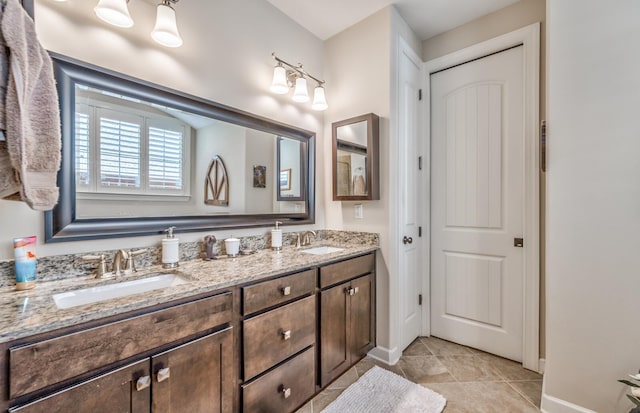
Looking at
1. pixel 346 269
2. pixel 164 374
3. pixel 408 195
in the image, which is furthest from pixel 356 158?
pixel 164 374

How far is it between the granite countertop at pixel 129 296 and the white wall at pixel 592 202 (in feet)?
4.17

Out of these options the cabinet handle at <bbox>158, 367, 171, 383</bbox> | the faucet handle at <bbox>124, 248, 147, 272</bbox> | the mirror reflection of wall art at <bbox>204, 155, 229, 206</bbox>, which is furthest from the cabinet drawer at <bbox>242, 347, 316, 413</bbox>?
the mirror reflection of wall art at <bbox>204, 155, 229, 206</bbox>

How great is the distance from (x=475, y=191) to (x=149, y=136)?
7.72 ft

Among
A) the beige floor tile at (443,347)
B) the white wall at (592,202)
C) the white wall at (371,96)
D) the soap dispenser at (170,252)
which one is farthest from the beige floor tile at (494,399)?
the soap dispenser at (170,252)

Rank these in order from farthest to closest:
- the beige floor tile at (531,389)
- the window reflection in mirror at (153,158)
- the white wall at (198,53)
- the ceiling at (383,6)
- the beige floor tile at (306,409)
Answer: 1. the ceiling at (383,6)
2. the beige floor tile at (531,389)
3. the beige floor tile at (306,409)
4. the window reflection in mirror at (153,158)
5. the white wall at (198,53)

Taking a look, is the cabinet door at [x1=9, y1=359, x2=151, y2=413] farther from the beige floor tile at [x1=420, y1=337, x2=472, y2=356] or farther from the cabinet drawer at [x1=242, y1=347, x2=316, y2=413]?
the beige floor tile at [x1=420, y1=337, x2=472, y2=356]

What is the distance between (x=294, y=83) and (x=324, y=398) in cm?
224

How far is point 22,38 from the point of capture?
0.89 metres

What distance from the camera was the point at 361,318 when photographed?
202cm

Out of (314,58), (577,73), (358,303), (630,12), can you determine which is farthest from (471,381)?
(314,58)

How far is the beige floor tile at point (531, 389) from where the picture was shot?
169cm

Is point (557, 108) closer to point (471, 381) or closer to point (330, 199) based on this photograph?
point (330, 199)

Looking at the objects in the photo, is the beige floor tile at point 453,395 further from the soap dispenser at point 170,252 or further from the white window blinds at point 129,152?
the white window blinds at point 129,152

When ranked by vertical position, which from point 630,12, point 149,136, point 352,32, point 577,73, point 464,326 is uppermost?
point 352,32
